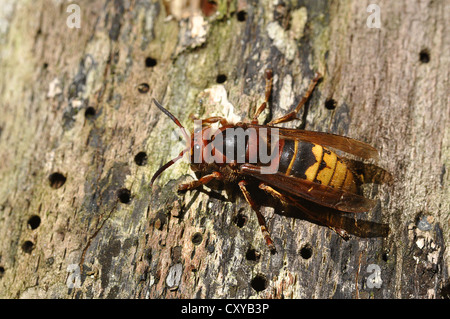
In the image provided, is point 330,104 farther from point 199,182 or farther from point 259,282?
point 259,282

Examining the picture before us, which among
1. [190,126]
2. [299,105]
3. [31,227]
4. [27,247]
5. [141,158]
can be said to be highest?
[299,105]

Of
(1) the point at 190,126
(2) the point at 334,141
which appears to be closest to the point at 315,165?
(2) the point at 334,141

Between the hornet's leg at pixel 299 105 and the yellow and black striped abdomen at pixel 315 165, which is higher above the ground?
the hornet's leg at pixel 299 105

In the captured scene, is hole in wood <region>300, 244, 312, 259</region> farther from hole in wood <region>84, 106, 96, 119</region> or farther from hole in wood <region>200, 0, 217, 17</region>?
hole in wood <region>200, 0, 217, 17</region>

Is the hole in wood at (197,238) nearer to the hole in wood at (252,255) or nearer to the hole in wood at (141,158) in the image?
the hole in wood at (252,255)

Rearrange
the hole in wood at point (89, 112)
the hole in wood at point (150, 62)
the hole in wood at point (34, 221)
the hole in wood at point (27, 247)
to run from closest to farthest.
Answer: the hole in wood at point (27, 247) → the hole in wood at point (34, 221) → the hole in wood at point (89, 112) → the hole in wood at point (150, 62)

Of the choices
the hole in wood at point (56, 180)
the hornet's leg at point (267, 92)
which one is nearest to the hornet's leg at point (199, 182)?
the hornet's leg at point (267, 92)

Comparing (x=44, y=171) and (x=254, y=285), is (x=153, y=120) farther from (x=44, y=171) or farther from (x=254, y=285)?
(x=254, y=285)
